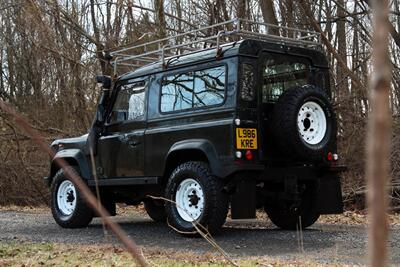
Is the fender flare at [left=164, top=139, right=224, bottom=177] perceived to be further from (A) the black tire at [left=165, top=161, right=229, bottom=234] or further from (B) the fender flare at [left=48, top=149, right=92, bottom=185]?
(B) the fender flare at [left=48, top=149, right=92, bottom=185]

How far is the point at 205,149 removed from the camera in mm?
7578

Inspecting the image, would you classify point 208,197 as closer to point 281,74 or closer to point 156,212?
point 281,74

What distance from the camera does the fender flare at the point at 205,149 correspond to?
742cm

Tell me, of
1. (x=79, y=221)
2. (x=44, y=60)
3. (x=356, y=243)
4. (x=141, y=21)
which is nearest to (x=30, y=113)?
(x=44, y=60)

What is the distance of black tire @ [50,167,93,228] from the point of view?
9455 mm

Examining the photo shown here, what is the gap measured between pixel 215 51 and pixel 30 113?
13360 mm

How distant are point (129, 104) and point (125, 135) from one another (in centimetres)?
47

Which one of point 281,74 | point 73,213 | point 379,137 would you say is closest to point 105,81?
point 73,213

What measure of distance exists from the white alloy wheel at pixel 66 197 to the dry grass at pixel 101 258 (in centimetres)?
283

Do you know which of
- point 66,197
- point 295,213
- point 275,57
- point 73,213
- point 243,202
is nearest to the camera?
point 243,202

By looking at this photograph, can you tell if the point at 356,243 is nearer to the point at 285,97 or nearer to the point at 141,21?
the point at 285,97

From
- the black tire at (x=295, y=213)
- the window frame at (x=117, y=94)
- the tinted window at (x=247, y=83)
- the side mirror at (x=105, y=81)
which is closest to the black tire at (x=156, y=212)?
the window frame at (x=117, y=94)

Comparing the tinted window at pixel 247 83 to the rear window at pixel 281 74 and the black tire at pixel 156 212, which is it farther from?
the black tire at pixel 156 212

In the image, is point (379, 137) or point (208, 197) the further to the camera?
point (208, 197)
